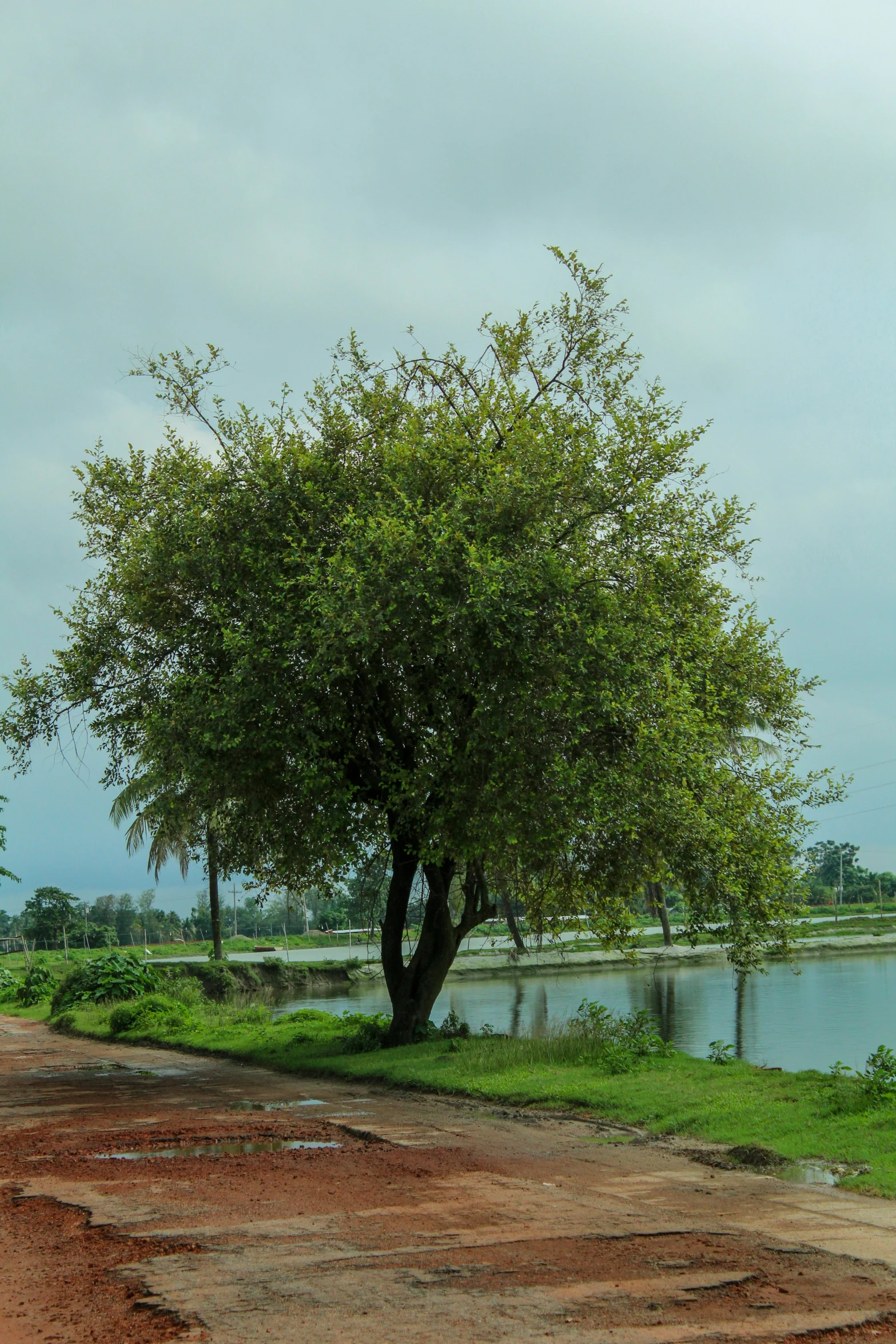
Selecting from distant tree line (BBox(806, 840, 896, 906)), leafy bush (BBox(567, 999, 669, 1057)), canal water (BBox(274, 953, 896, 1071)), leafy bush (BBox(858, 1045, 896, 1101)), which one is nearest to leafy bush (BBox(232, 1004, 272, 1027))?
canal water (BBox(274, 953, 896, 1071))

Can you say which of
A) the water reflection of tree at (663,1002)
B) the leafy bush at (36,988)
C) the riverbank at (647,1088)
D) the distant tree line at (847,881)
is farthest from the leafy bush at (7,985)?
the distant tree line at (847,881)

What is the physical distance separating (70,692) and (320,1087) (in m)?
6.62

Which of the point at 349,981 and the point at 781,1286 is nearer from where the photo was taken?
the point at 781,1286

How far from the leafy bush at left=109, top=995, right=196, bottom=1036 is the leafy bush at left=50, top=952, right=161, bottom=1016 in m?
2.88

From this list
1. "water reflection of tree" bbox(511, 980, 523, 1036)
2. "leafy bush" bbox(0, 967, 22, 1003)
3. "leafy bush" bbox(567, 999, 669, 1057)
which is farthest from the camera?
"leafy bush" bbox(0, 967, 22, 1003)

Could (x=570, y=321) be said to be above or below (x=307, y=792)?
above

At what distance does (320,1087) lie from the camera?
579 inches

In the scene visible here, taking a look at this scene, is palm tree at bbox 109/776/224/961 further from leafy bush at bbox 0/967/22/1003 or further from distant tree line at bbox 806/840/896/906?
distant tree line at bbox 806/840/896/906

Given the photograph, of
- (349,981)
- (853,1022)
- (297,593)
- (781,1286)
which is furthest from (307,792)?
(349,981)

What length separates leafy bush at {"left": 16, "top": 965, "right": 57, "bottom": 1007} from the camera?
1344 inches

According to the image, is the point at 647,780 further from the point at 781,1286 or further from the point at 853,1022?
the point at 853,1022

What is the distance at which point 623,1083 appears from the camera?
12.6 m

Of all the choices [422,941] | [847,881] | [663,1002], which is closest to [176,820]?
[422,941]

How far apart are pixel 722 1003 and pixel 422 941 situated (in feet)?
49.5
